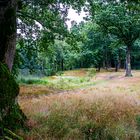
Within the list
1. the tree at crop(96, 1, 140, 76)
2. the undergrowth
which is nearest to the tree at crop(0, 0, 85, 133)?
the undergrowth

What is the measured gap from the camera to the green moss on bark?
6.67 meters

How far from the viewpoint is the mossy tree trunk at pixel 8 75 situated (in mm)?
6734

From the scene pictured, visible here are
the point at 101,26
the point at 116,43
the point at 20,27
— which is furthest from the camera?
the point at 116,43

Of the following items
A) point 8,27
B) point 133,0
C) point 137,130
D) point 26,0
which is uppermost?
point 26,0

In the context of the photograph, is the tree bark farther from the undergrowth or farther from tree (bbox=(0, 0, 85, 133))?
the undergrowth

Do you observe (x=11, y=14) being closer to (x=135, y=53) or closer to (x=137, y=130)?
(x=137, y=130)

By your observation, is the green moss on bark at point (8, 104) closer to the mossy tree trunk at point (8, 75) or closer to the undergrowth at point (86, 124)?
the mossy tree trunk at point (8, 75)

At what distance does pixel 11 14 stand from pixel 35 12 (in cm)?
909

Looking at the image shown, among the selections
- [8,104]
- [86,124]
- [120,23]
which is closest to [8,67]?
[8,104]

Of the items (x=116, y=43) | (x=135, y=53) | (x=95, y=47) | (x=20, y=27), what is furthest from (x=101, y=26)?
(x=20, y=27)

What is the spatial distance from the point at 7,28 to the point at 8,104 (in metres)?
2.14

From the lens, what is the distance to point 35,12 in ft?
55.4

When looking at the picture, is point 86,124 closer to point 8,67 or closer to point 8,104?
point 8,104

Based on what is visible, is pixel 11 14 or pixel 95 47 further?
pixel 95 47
